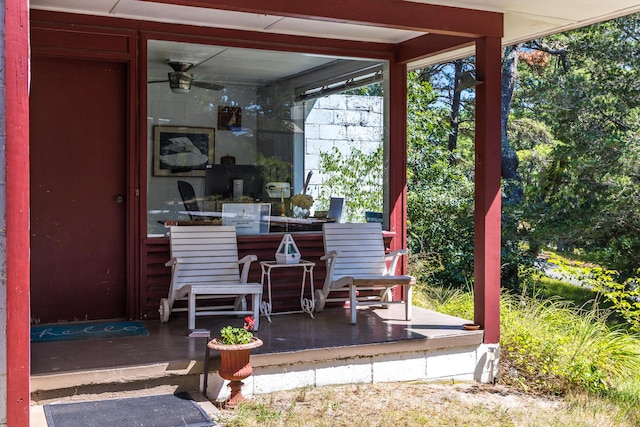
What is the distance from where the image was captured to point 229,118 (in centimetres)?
664

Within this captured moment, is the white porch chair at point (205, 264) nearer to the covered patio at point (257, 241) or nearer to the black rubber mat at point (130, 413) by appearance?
the covered patio at point (257, 241)

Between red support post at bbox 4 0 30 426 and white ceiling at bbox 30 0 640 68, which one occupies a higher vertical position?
white ceiling at bbox 30 0 640 68

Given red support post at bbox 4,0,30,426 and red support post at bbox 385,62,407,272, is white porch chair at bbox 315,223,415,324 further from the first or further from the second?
red support post at bbox 4,0,30,426

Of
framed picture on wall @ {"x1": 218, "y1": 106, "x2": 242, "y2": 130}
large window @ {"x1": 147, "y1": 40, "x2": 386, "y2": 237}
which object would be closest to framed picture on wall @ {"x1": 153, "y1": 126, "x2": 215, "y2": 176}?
large window @ {"x1": 147, "y1": 40, "x2": 386, "y2": 237}

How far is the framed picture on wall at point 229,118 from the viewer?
6.60 m

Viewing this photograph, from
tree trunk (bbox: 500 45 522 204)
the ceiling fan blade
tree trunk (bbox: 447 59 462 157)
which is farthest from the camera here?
tree trunk (bbox: 447 59 462 157)

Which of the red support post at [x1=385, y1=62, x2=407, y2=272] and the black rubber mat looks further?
the red support post at [x1=385, y1=62, x2=407, y2=272]

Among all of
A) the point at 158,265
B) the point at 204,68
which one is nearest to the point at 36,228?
the point at 158,265

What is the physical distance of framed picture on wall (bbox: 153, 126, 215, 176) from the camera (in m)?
6.39

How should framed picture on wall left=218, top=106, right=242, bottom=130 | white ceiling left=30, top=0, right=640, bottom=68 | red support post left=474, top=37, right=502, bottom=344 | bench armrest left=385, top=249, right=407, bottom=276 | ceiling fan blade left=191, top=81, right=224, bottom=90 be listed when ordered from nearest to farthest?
white ceiling left=30, top=0, right=640, bottom=68, red support post left=474, top=37, right=502, bottom=344, ceiling fan blade left=191, top=81, right=224, bottom=90, framed picture on wall left=218, top=106, right=242, bottom=130, bench armrest left=385, top=249, right=407, bottom=276

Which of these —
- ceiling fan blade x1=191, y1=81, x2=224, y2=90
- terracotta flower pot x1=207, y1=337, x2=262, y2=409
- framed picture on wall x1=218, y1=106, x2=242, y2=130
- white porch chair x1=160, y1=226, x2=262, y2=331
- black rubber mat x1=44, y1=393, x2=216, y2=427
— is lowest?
black rubber mat x1=44, y1=393, x2=216, y2=427

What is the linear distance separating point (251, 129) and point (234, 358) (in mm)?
2633

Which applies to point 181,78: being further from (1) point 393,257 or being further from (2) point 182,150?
(1) point 393,257

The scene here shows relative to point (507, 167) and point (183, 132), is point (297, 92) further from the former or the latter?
point (507, 167)
